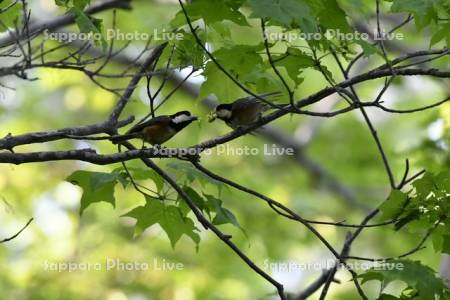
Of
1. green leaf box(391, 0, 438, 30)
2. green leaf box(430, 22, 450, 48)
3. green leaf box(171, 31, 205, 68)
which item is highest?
green leaf box(430, 22, 450, 48)

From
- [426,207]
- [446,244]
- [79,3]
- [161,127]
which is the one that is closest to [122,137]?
[161,127]

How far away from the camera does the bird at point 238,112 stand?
397 cm

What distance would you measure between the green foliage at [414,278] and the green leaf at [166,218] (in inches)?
37.9

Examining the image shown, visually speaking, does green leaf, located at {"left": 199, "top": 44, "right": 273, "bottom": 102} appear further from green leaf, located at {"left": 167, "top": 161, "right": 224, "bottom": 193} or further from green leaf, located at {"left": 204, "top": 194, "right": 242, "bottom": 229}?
green leaf, located at {"left": 204, "top": 194, "right": 242, "bottom": 229}

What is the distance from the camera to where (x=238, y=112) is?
159 inches

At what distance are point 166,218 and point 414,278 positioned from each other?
1.29 meters

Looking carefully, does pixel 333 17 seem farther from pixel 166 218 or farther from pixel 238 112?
pixel 166 218

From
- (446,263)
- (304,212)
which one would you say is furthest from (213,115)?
(304,212)

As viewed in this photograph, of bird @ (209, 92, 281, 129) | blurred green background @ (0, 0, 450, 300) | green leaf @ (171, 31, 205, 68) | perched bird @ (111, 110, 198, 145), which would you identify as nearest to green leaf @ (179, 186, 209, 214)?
perched bird @ (111, 110, 198, 145)

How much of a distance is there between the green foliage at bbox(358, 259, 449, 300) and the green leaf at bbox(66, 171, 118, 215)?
1244 millimetres

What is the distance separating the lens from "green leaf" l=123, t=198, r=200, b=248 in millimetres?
Answer: 3605

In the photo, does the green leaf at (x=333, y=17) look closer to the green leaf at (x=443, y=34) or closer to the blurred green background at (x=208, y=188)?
the green leaf at (x=443, y=34)

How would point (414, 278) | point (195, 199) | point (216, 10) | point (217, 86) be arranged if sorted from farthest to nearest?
point (217, 86) → point (195, 199) → point (414, 278) → point (216, 10)

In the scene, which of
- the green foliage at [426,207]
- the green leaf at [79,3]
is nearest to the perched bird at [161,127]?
the green leaf at [79,3]
